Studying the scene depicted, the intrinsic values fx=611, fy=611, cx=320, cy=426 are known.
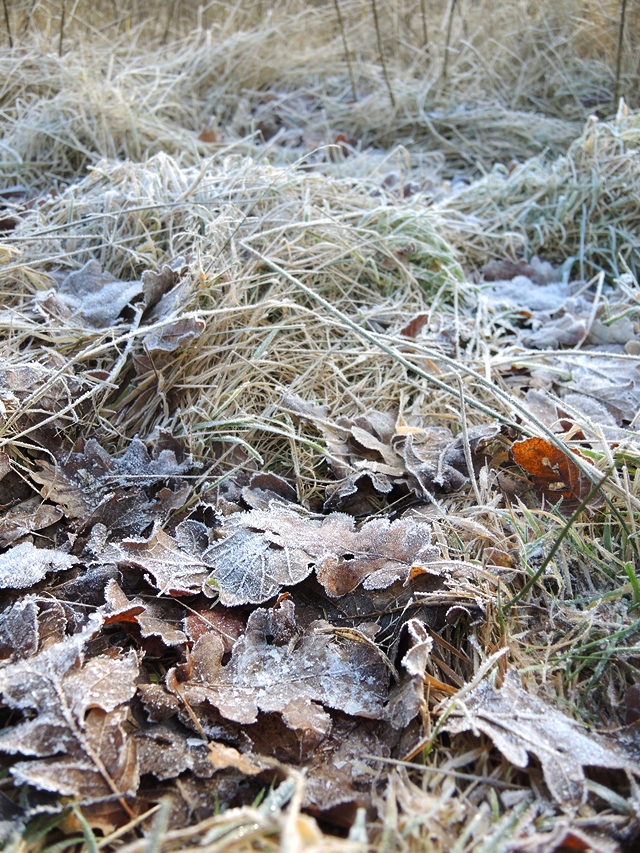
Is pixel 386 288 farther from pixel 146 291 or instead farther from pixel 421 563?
pixel 421 563

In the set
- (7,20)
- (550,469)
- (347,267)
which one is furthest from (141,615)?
(7,20)

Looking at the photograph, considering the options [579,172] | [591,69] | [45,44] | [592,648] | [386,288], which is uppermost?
[45,44]

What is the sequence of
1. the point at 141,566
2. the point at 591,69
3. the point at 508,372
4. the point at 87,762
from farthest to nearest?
the point at 591,69
the point at 508,372
the point at 141,566
the point at 87,762

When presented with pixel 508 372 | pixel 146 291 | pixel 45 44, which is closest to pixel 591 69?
pixel 508 372

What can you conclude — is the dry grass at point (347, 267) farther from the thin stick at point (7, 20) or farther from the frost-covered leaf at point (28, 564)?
the frost-covered leaf at point (28, 564)

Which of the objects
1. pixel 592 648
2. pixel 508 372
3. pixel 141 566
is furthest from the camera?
pixel 508 372

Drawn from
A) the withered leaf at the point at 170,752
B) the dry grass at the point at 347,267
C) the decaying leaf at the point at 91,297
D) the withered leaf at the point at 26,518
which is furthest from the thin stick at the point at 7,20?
the withered leaf at the point at 170,752
